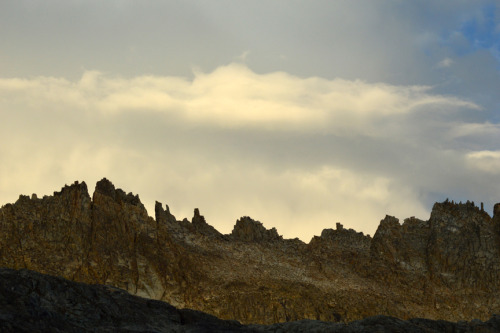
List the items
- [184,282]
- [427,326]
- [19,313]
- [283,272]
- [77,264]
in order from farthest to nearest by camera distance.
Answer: [283,272], [184,282], [77,264], [427,326], [19,313]

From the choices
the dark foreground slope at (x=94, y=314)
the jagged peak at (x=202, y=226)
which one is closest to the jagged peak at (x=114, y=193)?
the jagged peak at (x=202, y=226)

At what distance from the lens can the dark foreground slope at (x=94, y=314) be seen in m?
36.9

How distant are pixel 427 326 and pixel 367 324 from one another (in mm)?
5891

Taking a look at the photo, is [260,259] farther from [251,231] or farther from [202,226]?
[202,226]

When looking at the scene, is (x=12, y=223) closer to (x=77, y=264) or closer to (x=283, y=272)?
(x=77, y=264)

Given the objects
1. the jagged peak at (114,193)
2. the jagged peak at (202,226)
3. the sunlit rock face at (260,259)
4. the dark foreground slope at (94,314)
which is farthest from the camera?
the jagged peak at (202,226)

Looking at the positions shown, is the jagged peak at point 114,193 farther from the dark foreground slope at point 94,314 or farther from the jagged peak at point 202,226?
the dark foreground slope at point 94,314

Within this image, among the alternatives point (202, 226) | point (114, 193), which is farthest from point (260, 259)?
point (114, 193)

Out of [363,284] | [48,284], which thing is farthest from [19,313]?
[363,284]

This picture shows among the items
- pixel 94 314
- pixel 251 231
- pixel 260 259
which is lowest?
pixel 94 314

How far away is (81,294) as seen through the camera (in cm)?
4078

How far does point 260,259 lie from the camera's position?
101562mm

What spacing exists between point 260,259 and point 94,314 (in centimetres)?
6289

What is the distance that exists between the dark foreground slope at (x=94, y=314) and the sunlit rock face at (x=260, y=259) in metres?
45.4
